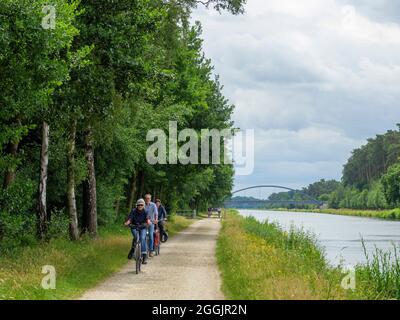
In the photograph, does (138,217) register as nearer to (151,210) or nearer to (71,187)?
(151,210)

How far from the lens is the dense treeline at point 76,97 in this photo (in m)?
14.5

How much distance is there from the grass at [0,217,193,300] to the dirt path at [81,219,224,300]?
37 centimetres

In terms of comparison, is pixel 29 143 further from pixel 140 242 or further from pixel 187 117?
pixel 187 117

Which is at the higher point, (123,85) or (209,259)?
(123,85)

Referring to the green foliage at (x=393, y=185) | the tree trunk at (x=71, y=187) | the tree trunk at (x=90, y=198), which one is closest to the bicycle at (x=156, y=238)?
the tree trunk at (x=71, y=187)

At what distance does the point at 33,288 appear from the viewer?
12.5 metres

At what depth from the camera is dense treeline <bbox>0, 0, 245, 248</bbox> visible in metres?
14.5

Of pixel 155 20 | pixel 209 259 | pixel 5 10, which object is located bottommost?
pixel 209 259

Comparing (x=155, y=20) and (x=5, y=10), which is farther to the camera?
(x=155, y=20)

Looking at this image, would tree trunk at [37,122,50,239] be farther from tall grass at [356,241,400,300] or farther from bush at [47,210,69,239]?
tall grass at [356,241,400,300]

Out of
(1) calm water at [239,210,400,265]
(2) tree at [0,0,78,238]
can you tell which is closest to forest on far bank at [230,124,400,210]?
(1) calm water at [239,210,400,265]
